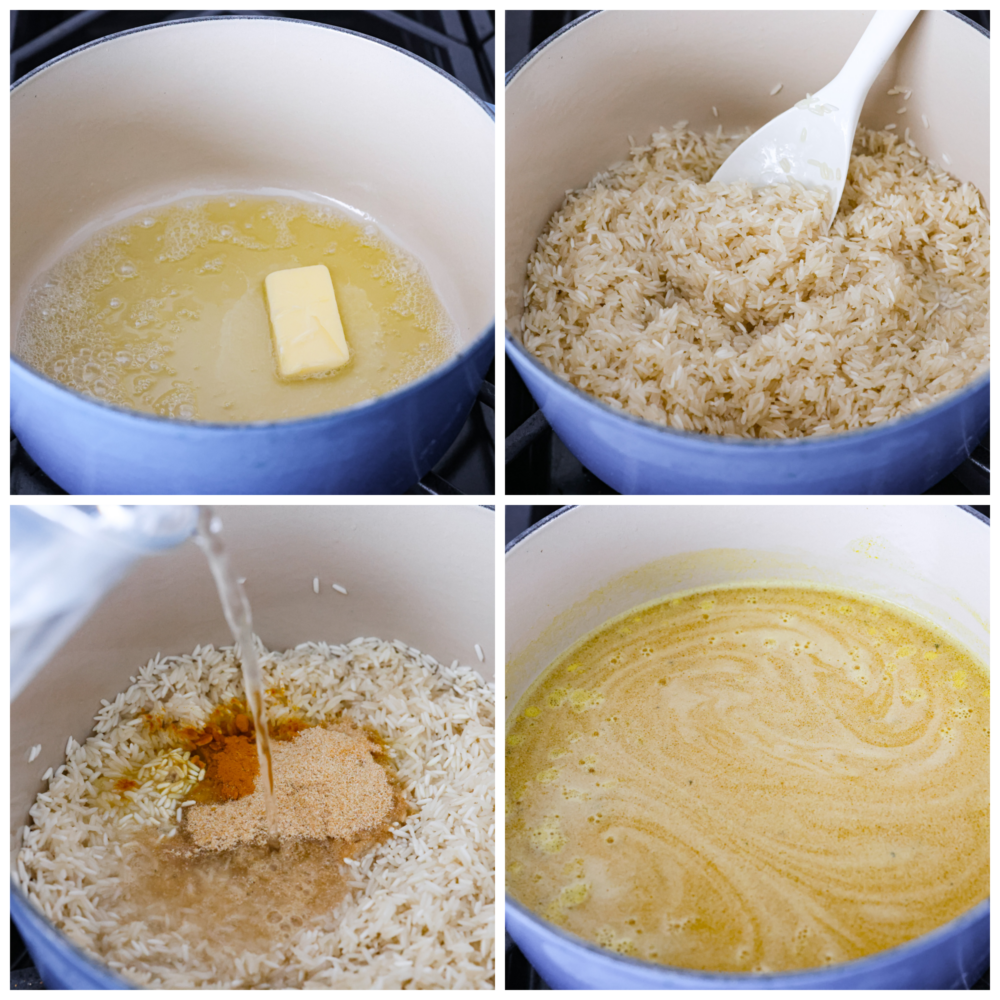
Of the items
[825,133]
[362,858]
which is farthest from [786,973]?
[825,133]

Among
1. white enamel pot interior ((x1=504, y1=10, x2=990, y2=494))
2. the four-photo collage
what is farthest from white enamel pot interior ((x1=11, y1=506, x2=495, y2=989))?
white enamel pot interior ((x1=504, y1=10, x2=990, y2=494))

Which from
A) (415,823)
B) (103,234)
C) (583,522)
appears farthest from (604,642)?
(103,234)

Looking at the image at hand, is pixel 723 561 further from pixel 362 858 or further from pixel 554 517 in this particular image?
pixel 362 858

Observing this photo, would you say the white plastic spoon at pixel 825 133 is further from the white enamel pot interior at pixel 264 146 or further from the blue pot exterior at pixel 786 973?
the blue pot exterior at pixel 786 973

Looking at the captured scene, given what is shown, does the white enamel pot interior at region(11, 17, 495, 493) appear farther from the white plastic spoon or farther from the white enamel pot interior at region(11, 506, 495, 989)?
the white plastic spoon

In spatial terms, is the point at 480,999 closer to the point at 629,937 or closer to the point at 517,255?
the point at 629,937

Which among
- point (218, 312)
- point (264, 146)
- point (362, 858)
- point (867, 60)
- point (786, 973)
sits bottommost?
point (362, 858)
